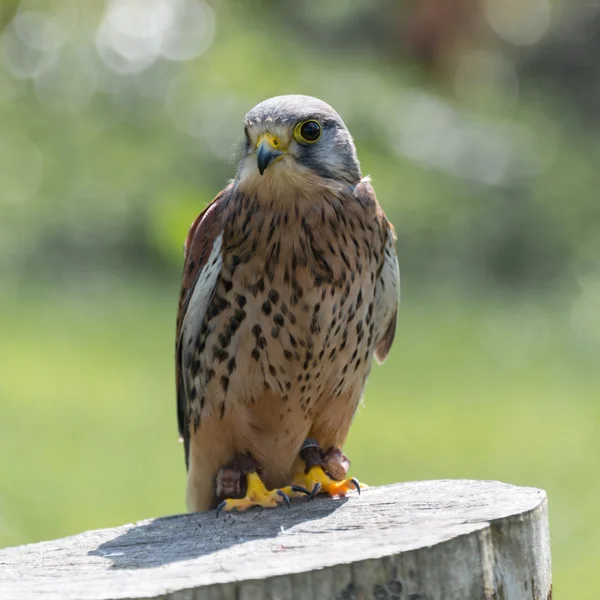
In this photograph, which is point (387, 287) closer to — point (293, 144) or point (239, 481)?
point (293, 144)

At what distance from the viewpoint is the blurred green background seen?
7605 mm

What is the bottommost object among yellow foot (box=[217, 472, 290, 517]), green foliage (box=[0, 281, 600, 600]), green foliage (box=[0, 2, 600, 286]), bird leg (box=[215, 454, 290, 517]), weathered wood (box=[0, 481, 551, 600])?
weathered wood (box=[0, 481, 551, 600])

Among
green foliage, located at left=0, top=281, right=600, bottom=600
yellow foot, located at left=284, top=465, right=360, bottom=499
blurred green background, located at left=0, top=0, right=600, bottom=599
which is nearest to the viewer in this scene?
yellow foot, located at left=284, top=465, right=360, bottom=499

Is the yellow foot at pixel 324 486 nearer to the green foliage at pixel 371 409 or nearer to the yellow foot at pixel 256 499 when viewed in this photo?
the yellow foot at pixel 256 499

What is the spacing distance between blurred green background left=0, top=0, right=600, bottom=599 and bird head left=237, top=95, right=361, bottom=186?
130 inches

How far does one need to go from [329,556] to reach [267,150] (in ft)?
4.74

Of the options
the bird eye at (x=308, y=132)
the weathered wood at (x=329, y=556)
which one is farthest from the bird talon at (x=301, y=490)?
the bird eye at (x=308, y=132)

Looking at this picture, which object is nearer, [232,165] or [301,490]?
[301,490]

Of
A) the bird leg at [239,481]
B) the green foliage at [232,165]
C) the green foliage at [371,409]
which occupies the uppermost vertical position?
the green foliage at [232,165]

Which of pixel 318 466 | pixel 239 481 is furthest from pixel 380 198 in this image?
pixel 239 481

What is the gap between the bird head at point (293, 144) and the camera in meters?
3.64

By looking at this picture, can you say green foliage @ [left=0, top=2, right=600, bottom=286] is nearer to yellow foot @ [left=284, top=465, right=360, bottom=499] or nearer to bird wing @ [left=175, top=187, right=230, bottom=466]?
bird wing @ [left=175, top=187, right=230, bottom=466]

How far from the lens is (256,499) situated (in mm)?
3590

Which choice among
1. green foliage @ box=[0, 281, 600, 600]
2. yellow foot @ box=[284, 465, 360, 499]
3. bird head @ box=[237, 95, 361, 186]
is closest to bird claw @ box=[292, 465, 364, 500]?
yellow foot @ box=[284, 465, 360, 499]
